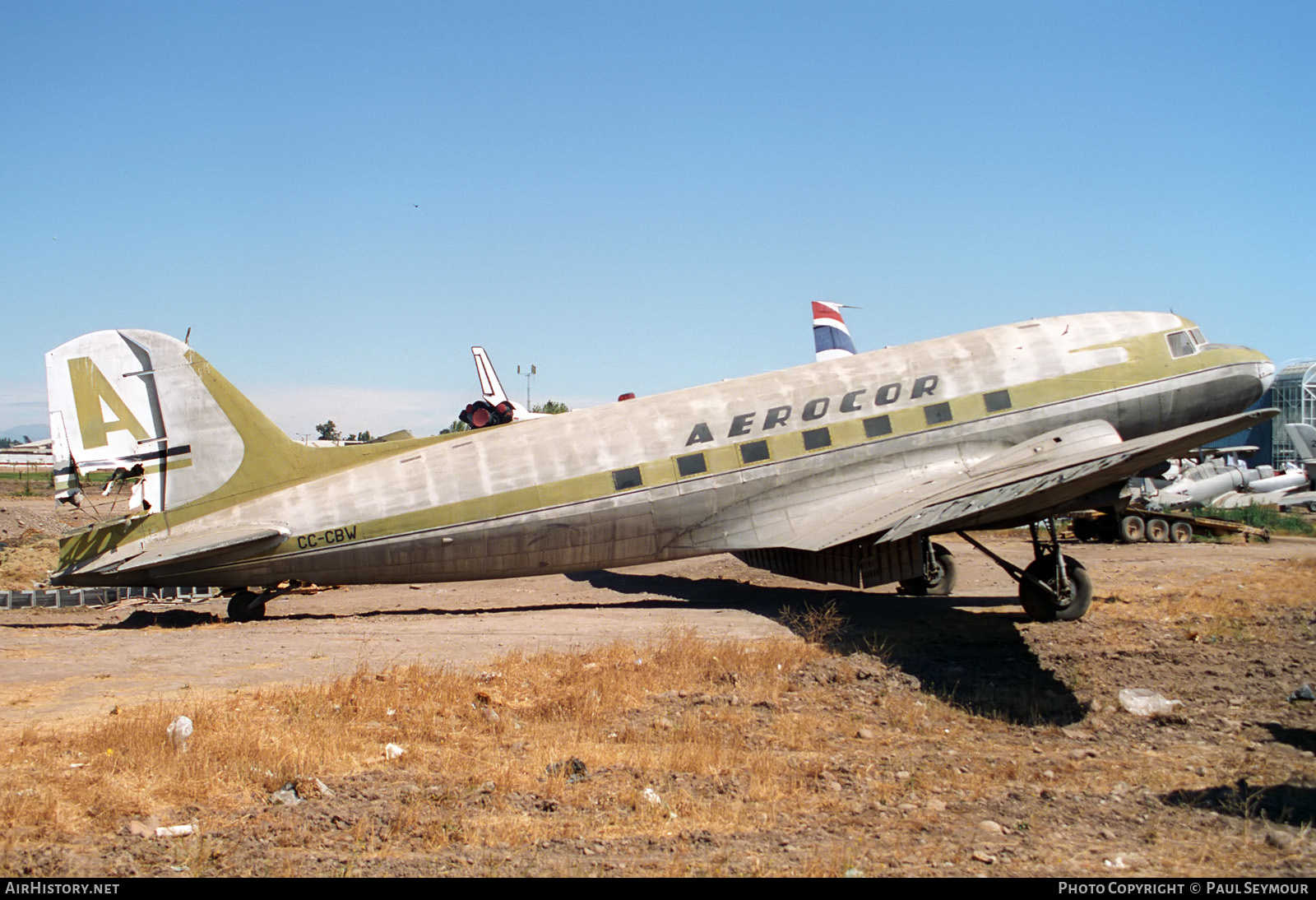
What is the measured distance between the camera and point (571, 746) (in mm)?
11070

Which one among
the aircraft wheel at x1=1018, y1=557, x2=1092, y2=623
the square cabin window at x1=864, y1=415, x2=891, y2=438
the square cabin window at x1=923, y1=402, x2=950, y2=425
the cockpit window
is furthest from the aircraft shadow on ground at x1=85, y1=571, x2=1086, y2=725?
the cockpit window

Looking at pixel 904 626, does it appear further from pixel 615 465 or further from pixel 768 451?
pixel 615 465

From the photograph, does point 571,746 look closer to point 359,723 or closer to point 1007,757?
point 359,723

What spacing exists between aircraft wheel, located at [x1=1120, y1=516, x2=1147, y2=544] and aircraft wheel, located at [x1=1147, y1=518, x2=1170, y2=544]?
0.21 meters

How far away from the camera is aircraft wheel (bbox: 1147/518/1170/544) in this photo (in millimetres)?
34031

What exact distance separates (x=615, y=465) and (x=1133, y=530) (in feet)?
79.8

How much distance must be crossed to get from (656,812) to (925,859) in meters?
2.60

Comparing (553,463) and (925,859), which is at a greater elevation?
(553,463)

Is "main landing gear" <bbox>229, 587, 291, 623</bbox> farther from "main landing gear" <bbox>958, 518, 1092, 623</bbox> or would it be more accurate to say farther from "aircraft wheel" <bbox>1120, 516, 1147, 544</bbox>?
"aircraft wheel" <bbox>1120, 516, 1147, 544</bbox>

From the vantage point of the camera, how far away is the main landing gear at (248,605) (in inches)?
757

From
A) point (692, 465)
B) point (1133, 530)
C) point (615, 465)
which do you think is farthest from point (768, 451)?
point (1133, 530)

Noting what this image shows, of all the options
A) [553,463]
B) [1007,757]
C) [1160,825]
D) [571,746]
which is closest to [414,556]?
[553,463]

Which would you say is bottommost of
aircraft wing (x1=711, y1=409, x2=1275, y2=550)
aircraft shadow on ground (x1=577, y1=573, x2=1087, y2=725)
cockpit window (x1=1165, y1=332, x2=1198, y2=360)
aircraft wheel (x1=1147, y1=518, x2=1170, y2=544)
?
aircraft wheel (x1=1147, y1=518, x2=1170, y2=544)

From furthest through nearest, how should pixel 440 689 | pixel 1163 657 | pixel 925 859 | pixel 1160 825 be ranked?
1. pixel 1163 657
2. pixel 440 689
3. pixel 1160 825
4. pixel 925 859
